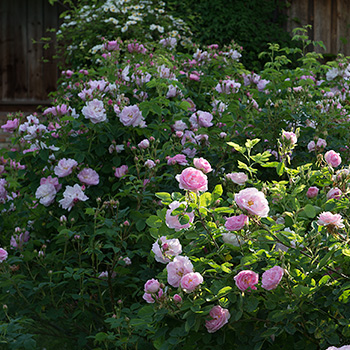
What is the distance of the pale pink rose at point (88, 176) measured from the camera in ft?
10.2

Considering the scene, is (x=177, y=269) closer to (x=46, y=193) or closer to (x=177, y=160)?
(x=177, y=160)

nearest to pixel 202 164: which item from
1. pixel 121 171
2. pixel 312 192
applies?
pixel 312 192

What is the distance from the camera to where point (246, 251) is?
194 centimetres

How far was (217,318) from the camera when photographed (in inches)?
70.4

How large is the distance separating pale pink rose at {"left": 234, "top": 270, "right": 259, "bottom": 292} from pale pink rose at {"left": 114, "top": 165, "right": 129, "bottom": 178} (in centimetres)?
146

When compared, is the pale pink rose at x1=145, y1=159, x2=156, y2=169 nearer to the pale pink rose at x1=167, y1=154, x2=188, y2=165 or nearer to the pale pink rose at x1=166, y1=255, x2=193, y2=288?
the pale pink rose at x1=167, y1=154, x2=188, y2=165

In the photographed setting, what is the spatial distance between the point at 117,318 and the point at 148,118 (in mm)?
1310

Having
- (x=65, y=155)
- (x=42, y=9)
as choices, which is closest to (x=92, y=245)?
(x=65, y=155)

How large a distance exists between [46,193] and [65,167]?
0.18m

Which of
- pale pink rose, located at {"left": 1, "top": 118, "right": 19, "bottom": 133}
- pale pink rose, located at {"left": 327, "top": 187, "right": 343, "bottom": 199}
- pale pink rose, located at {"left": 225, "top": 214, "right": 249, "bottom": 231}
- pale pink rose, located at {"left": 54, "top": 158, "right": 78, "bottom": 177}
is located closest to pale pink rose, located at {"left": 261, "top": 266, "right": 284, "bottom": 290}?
pale pink rose, located at {"left": 225, "top": 214, "right": 249, "bottom": 231}

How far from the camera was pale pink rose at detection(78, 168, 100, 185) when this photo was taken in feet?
10.2

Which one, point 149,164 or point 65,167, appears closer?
point 149,164

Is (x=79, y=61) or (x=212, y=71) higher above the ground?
(x=212, y=71)

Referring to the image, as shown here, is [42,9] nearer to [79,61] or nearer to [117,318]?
[79,61]
